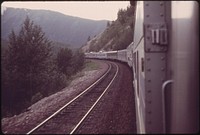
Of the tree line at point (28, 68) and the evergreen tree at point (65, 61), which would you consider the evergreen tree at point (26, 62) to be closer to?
the tree line at point (28, 68)

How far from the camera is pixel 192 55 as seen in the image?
308cm

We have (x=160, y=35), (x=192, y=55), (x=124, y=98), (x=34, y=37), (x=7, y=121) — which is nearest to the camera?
(x=192, y=55)

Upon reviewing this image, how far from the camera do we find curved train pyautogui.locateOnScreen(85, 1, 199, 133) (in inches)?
122

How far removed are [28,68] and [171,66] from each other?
22.5 metres

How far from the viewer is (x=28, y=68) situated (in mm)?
25078

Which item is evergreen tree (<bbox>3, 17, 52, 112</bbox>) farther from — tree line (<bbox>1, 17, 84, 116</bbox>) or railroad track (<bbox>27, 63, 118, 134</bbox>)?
railroad track (<bbox>27, 63, 118, 134</bbox>)

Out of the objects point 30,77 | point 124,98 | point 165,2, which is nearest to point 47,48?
point 30,77

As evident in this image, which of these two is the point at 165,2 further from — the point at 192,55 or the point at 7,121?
the point at 7,121

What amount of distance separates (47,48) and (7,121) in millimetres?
14883

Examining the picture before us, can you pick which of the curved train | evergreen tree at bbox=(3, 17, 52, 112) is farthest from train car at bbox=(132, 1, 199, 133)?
evergreen tree at bbox=(3, 17, 52, 112)

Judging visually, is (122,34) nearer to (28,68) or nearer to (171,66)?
(28,68)

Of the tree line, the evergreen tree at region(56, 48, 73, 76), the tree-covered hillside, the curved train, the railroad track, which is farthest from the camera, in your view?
the tree-covered hillside

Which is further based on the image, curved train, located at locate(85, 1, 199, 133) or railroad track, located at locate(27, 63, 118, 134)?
railroad track, located at locate(27, 63, 118, 134)

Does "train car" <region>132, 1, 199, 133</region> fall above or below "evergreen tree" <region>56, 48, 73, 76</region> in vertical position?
above
